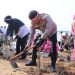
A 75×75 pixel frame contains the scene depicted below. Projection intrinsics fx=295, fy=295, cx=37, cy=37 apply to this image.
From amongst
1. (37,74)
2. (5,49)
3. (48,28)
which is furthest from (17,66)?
(5,49)

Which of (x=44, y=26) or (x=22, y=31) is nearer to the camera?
(x=44, y=26)

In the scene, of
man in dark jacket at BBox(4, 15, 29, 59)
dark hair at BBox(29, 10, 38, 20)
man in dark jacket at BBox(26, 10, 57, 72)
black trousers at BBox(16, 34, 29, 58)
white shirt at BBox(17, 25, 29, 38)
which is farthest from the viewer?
black trousers at BBox(16, 34, 29, 58)

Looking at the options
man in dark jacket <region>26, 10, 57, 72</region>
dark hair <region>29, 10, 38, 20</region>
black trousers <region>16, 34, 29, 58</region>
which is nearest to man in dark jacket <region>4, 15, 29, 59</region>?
black trousers <region>16, 34, 29, 58</region>

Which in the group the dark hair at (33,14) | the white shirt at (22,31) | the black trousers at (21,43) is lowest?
the black trousers at (21,43)

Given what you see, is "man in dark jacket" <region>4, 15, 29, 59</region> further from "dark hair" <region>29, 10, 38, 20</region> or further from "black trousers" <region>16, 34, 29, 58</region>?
"dark hair" <region>29, 10, 38, 20</region>

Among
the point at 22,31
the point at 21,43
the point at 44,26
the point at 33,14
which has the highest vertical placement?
the point at 33,14

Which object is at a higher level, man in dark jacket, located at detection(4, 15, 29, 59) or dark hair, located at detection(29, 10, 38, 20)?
dark hair, located at detection(29, 10, 38, 20)

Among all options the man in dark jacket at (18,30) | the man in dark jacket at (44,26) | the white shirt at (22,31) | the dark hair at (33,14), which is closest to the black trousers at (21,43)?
the man in dark jacket at (18,30)

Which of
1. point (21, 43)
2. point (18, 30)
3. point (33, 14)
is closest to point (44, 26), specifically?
point (33, 14)

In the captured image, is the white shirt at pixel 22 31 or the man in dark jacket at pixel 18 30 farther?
the white shirt at pixel 22 31

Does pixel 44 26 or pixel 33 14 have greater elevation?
pixel 33 14

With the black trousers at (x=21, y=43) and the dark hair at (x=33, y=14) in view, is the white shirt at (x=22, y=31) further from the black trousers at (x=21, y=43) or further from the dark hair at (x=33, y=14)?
the dark hair at (x=33, y=14)

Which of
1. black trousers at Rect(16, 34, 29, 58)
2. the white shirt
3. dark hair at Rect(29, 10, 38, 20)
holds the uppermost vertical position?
dark hair at Rect(29, 10, 38, 20)

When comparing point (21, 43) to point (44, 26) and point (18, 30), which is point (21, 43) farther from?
point (44, 26)
